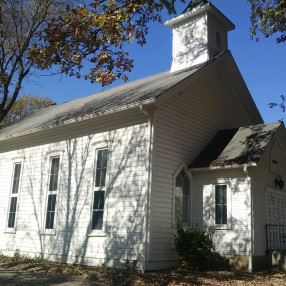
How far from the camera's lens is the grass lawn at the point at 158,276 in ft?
31.4

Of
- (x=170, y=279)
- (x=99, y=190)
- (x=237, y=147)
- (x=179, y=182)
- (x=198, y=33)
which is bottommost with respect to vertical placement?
(x=170, y=279)

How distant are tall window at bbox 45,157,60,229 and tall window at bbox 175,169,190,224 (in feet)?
16.0

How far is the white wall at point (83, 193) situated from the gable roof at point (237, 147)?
249cm

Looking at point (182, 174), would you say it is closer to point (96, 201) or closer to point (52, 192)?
point (96, 201)

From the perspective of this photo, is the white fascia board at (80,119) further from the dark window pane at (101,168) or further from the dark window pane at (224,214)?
the dark window pane at (224,214)

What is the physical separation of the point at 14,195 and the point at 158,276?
8.75 metres

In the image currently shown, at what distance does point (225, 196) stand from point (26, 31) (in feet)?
32.6

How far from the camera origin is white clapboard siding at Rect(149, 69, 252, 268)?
11539 millimetres

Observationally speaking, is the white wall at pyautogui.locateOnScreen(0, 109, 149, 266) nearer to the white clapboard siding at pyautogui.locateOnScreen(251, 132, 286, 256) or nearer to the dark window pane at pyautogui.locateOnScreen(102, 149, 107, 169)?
the dark window pane at pyautogui.locateOnScreen(102, 149, 107, 169)

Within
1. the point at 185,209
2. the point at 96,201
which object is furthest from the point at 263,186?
the point at 96,201

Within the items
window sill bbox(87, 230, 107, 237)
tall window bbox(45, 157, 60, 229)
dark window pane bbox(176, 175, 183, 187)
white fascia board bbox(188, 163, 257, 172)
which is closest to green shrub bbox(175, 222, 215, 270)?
dark window pane bbox(176, 175, 183, 187)

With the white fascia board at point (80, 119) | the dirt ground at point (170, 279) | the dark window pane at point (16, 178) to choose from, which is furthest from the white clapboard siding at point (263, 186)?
the dark window pane at point (16, 178)

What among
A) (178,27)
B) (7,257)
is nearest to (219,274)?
(7,257)

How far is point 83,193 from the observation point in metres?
13.2
